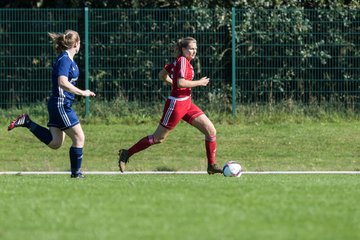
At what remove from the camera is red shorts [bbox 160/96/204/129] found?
14102mm

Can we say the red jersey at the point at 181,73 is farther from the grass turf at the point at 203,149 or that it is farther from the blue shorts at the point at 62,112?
the grass turf at the point at 203,149

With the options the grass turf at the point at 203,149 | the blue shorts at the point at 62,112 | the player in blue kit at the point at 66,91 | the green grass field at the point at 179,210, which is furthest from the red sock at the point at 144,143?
the grass turf at the point at 203,149

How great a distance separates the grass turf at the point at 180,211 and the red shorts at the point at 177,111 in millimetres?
2686

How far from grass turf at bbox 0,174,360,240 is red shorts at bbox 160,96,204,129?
8.81 ft

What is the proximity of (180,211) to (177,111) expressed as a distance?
16.9 ft

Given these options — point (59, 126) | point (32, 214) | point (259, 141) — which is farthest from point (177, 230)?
point (259, 141)

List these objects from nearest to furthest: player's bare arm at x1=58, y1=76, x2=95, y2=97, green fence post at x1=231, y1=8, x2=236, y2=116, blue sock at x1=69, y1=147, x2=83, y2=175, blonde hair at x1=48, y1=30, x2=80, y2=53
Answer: player's bare arm at x1=58, y1=76, x2=95, y2=97 < blonde hair at x1=48, y1=30, x2=80, y2=53 < blue sock at x1=69, y1=147, x2=83, y2=175 < green fence post at x1=231, y1=8, x2=236, y2=116

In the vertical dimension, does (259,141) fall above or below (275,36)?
below

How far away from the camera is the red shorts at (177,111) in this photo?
14.1 metres

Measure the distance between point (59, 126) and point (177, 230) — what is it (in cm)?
543

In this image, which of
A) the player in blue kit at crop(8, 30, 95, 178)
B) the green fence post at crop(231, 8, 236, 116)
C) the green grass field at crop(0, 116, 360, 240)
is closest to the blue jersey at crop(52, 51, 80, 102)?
the player in blue kit at crop(8, 30, 95, 178)

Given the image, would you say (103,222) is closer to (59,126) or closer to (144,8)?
(59,126)

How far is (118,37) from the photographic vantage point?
20.6 m

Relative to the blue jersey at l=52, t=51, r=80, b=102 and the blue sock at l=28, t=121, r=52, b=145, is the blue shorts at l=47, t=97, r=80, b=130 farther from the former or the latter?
the blue sock at l=28, t=121, r=52, b=145
